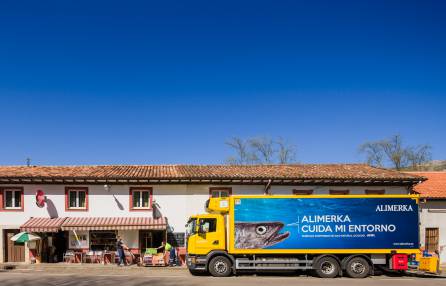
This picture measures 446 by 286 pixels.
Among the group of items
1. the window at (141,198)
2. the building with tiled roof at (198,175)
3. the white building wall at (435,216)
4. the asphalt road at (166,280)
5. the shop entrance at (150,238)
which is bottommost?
the asphalt road at (166,280)

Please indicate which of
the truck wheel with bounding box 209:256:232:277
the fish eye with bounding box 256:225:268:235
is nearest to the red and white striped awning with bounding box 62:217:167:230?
the truck wheel with bounding box 209:256:232:277

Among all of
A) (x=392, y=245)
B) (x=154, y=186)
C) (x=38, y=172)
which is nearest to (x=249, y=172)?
(x=154, y=186)

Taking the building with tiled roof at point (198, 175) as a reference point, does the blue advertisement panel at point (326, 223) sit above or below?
below

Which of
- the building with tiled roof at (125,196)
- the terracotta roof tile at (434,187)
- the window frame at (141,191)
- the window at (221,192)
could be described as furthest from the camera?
the terracotta roof tile at (434,187)

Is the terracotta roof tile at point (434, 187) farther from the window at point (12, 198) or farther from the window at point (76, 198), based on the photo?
the window at point (12, 198)

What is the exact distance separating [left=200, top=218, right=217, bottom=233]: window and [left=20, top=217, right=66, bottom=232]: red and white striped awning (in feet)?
29.0

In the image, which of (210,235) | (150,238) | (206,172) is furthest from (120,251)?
(206,172)

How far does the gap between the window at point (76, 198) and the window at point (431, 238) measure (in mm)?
20764

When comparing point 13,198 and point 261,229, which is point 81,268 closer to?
point 13,198

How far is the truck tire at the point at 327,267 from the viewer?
1808 cm

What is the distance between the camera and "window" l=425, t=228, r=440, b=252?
25828mm

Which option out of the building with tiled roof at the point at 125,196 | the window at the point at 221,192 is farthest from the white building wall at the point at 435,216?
the window at the point at 221,192

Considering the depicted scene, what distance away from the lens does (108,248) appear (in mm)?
24109

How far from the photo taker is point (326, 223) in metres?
18.3
